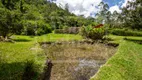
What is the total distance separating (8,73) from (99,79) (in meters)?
3.75

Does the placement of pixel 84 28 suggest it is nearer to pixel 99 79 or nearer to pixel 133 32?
pixel 133 32

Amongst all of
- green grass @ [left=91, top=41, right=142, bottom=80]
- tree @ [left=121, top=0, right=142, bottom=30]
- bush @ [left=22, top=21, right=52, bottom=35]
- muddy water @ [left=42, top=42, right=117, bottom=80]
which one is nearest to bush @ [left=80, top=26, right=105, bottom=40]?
tree @ [left=121, top=0, right=142, bottom=30]

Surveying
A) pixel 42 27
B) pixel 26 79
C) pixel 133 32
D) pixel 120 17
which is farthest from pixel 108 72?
pixel 133 32

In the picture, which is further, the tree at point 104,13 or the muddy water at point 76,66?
the tree at point 104,13

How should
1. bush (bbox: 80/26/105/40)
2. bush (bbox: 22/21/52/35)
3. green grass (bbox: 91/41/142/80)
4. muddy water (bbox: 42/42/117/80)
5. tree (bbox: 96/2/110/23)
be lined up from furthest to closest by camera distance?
1. tree (bbox: 96/2/110/23)
2. bush (bbox: 22/21/52/35)
3. bush (bbox: 80/26/105/40)
4. muddy water (bbox: 42/42/117/80)
5. green grass (bbox: 91/41/142/80)

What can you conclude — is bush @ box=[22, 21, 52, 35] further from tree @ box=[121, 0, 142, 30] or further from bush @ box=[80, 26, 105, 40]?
tree @ box=[121, 0, 142, 30]

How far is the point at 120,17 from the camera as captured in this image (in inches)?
1261

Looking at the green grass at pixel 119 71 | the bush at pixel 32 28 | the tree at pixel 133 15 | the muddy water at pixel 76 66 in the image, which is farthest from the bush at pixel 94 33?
the green grass at pixel 119 71

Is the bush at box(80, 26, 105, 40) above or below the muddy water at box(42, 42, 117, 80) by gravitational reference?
above

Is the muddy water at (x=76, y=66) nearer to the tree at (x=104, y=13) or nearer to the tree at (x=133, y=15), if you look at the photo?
the tree at (x=133, y=15)

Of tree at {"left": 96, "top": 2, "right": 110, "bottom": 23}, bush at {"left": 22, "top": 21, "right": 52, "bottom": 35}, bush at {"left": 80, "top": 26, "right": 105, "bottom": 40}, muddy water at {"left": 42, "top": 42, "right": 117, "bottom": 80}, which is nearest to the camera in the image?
muddy water at {"left": 42, "top": 42, "right": 117, "bottom": 80}

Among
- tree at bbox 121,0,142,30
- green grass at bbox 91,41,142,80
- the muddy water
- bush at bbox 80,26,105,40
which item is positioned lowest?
the muddy water

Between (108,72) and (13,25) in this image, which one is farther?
(13,25)

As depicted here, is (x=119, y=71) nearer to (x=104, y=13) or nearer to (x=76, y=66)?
(x=76, y=66)
